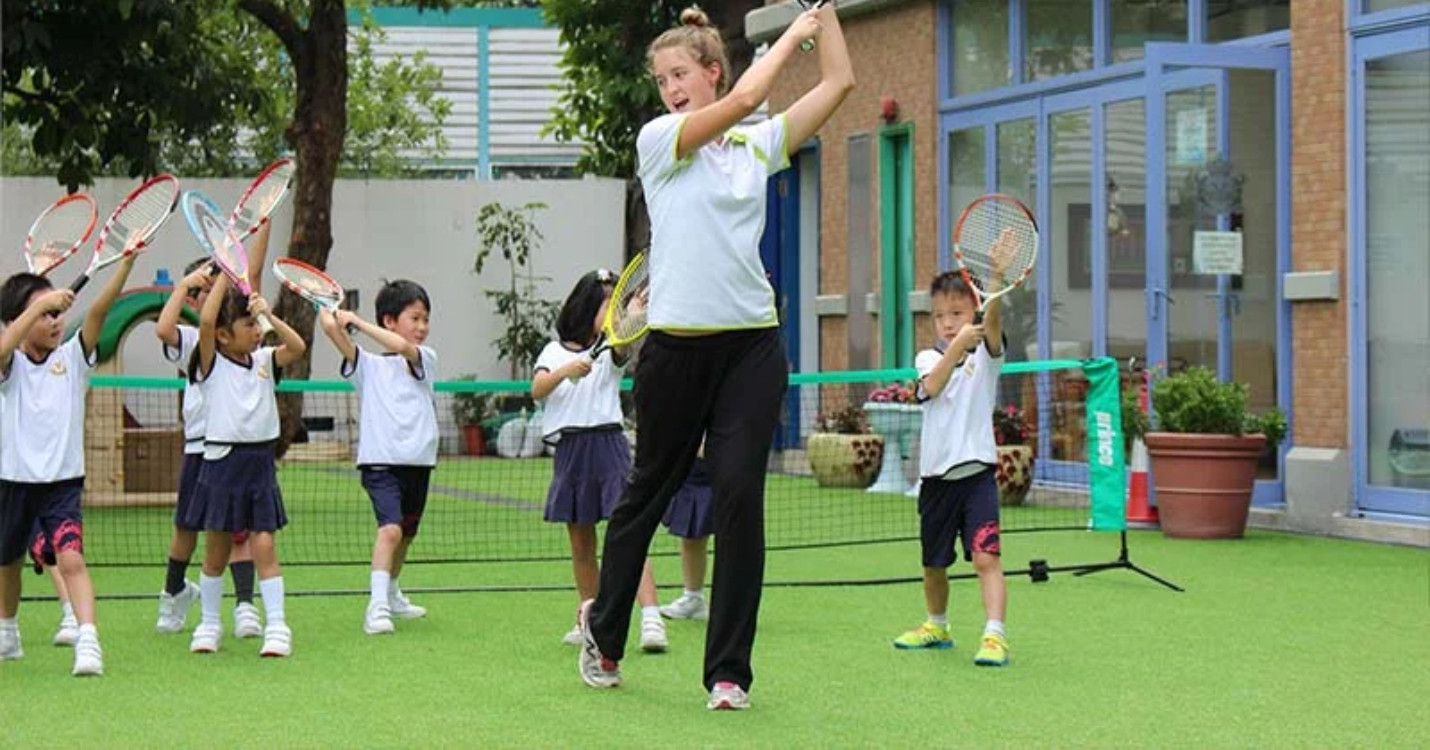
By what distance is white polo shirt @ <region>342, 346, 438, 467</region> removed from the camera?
1016 cm

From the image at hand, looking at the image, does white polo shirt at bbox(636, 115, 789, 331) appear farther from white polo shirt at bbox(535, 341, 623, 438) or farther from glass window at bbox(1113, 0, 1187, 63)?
glass window at bbox(1113, 0, 1187, 63)

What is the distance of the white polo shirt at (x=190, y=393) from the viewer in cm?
973

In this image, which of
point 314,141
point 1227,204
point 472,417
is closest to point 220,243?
point 1227,204

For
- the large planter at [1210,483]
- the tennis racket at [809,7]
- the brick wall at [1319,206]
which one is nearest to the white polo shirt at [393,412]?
the tennis racket at [809,7]

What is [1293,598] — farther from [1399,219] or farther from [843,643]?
[1399,219]

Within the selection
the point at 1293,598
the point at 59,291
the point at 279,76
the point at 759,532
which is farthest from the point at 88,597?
the point at 279,76

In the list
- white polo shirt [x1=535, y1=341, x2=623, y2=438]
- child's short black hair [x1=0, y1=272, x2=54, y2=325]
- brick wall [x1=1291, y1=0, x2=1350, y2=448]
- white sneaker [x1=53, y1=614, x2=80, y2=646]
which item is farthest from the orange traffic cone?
child's short black hair [x1=0, y1=272, x2=54, y2=325]

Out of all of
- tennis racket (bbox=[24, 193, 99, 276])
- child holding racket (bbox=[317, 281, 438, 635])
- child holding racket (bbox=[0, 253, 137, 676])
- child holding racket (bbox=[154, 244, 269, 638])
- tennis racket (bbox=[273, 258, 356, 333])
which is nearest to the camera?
child holding racket (bbox=[0, 253, 137, 676])

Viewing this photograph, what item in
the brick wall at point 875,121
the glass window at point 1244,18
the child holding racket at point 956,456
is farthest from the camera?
the brick wall at point 875,121

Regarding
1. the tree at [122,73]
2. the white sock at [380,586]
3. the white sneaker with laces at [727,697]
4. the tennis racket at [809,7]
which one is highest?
the tree at [122,73]

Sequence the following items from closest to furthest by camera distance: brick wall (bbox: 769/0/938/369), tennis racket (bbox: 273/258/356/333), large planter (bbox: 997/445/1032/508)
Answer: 1. tennis racket (bbox: 273/258/356/333)
2. large planter (bbox: 997/445/1032/508)
3. brick wall (bbox: 769/0/938/369)

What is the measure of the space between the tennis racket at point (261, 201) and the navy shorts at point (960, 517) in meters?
3.02

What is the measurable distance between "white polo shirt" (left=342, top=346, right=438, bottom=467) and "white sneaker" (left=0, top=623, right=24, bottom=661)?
1774mm

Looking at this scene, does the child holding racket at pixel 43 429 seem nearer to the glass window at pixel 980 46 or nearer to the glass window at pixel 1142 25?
the glass window at pixel 1142 25
